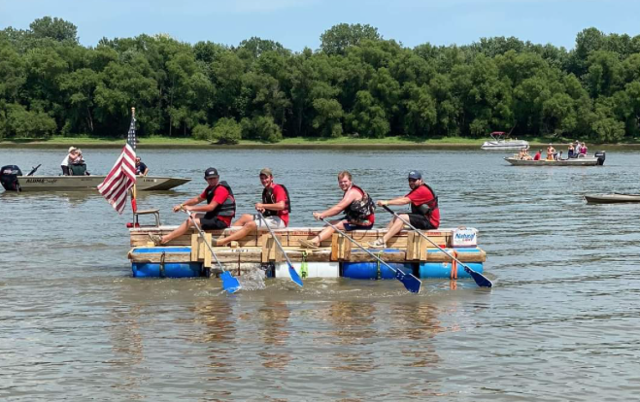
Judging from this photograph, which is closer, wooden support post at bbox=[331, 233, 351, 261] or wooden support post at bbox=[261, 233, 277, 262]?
wooden support post at bbox=[261, 233, 277, 262]

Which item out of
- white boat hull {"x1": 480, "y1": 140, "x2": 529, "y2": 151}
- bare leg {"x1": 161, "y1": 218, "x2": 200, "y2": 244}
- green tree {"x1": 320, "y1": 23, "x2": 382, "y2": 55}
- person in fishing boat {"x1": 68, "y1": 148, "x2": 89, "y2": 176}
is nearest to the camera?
bare leg {"x1": 161, "y1": 218, "x2": 200, "y2": 244}

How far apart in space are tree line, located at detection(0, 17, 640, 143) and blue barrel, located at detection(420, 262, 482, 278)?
110 meters

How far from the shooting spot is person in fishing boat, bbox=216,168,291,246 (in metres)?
19.3

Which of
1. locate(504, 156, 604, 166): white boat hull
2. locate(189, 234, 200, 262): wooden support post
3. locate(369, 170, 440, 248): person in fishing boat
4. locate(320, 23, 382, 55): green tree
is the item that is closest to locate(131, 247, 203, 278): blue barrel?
locate(189, 234, 200, 262): wooden support post

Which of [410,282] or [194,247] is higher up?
[194,247]

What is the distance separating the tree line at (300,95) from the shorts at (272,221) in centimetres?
10863

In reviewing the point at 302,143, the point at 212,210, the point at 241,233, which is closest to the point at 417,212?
the point at 241,233

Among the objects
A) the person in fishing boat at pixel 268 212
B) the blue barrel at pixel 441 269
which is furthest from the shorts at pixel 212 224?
the blue barrel at pixel 441 269

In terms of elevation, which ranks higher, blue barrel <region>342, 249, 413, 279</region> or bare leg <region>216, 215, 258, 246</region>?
bare leg <region>216, 215, 258, 246</region>

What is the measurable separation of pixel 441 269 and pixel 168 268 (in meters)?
5.30

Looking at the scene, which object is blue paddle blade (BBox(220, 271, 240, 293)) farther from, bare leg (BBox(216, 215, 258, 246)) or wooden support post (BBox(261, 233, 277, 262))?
bare leg (BBox(216, 215, 258, 246))

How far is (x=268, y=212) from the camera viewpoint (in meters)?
20.0

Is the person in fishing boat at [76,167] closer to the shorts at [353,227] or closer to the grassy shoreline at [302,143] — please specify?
the shorts at [353,227]

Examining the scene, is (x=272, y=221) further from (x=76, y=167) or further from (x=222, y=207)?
(x=76, y=167)
